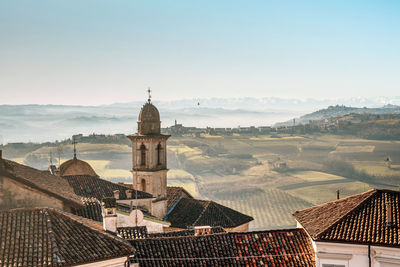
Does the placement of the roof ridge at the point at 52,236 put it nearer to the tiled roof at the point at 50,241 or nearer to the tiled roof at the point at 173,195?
the tiled roof at the point at 50,241

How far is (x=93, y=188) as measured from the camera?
89.7 feet

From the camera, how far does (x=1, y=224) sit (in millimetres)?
12977

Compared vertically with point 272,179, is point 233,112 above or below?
above

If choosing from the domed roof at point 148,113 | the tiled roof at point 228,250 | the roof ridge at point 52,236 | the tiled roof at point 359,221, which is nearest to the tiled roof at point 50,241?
the roof ridge at point 52,236

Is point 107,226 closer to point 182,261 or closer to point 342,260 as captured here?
point 182,261

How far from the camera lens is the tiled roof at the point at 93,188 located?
26.7 meters

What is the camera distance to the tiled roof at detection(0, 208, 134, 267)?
12109 mm

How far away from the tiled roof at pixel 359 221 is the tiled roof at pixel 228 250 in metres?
0.84

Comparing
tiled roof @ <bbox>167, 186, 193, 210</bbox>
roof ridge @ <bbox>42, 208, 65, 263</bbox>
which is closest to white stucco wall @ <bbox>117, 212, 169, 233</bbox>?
roof ridge @ <bbox>42, 208, 65, 263</bbox>

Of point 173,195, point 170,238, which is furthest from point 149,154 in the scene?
point 170,238

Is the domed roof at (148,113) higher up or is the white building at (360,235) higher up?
the domed roof at (148,113)

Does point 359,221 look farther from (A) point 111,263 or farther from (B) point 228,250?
(A) point 111,263

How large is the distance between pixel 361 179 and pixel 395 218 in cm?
8768

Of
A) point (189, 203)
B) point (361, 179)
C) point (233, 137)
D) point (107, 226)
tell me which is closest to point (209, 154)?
point (233, 137)
